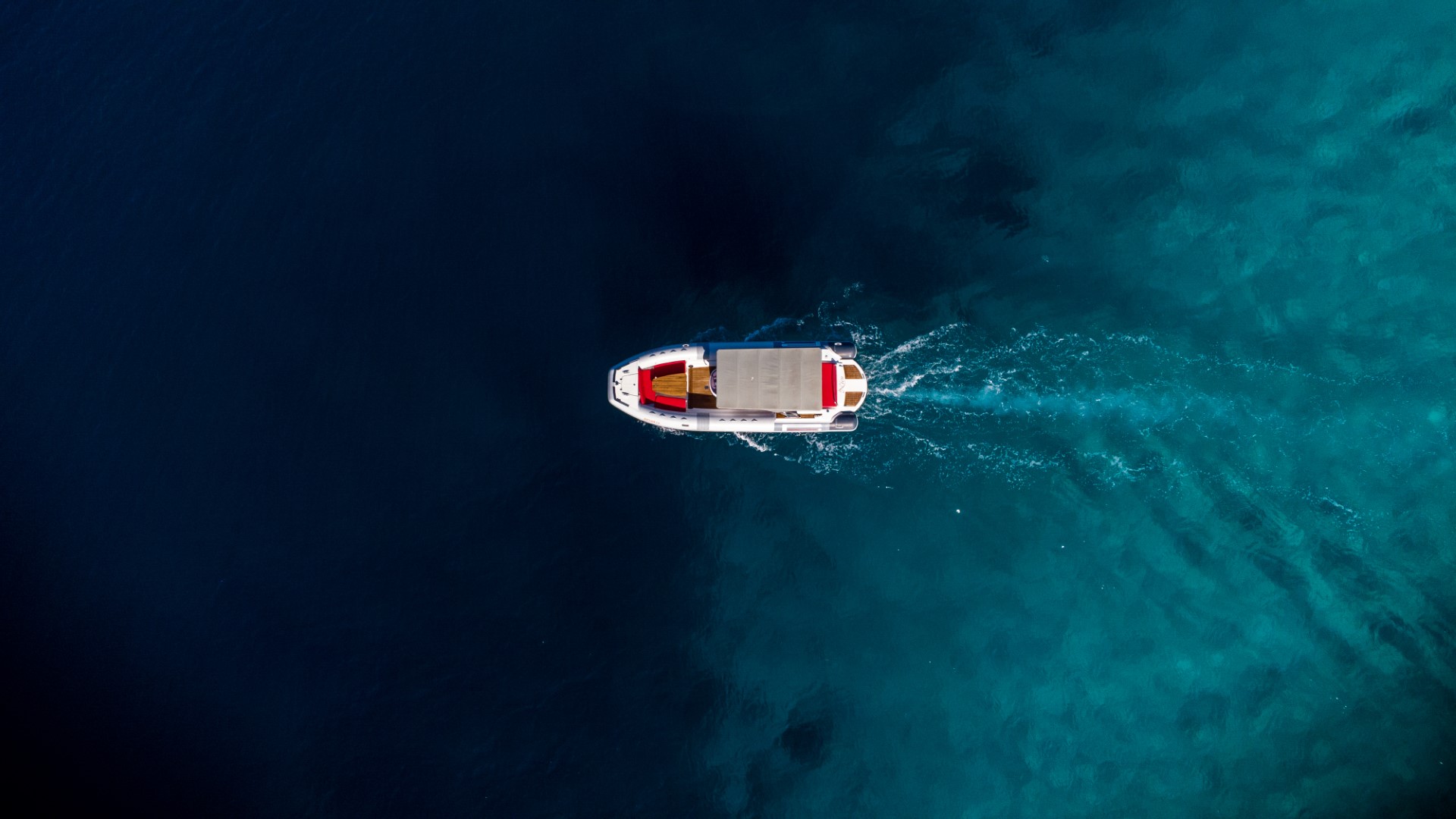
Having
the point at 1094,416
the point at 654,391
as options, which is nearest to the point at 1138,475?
the point at 1094,416

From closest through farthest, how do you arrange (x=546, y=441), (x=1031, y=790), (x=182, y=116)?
(x=1031, y=790) < (x=546, y=441) < (x=182, y=116)

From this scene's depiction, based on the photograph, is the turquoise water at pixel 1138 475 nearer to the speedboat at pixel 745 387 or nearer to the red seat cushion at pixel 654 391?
the speedboat at pixel 745 387

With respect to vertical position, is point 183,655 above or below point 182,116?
below

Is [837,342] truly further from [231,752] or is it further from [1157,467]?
[231,752]

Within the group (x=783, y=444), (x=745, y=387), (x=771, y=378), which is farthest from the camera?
(x=783, y=444)

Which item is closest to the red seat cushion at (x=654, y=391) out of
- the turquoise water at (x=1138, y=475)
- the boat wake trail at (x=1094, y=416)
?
the turquoise water at (x=1138, y=475)

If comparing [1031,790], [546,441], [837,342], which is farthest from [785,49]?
[1031,790]

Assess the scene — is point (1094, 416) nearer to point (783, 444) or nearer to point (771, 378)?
point (783, 444)
